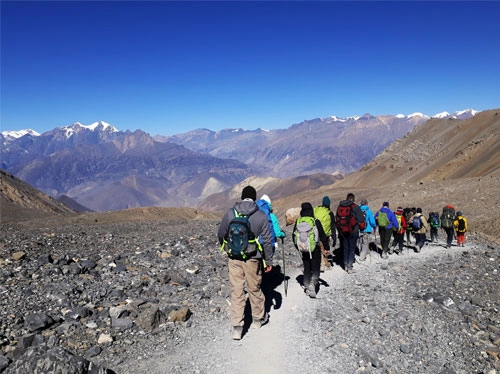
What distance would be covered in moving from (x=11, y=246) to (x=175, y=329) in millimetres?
9115

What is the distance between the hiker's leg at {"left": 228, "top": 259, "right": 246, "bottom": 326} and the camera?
24.3ft

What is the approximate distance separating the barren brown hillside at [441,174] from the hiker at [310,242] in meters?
15.6

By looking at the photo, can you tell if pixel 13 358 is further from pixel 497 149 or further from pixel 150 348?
pixel 497 149

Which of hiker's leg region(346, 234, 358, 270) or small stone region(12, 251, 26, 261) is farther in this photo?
hiker's leg region(346, 234, 358, 270)

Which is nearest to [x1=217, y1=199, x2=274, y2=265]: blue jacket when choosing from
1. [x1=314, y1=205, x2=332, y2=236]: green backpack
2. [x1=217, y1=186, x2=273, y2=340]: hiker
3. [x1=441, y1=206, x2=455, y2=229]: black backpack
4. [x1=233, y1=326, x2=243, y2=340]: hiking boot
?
[x1=217, y1=186, x2=273, y2=340]: hiker

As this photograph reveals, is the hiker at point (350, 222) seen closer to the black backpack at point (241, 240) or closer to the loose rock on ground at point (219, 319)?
the loose rock on ground at point (219, 319)

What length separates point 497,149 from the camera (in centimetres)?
5547

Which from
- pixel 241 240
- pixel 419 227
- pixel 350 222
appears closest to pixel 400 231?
pixel 419 227

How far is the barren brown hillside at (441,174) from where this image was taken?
29178mm

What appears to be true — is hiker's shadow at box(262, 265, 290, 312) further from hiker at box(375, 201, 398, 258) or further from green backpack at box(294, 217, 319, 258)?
hiker at box(375, 201, 398, 258)

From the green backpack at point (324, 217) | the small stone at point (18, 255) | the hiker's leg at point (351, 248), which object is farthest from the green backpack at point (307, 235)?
the small stone at point (18, 255)

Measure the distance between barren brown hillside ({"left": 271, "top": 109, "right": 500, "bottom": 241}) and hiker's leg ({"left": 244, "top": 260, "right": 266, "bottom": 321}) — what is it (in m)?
18.2

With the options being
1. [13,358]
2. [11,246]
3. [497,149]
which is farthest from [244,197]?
[497,149]

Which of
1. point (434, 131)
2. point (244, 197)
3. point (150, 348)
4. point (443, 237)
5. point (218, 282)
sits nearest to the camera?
point (150, 348)
